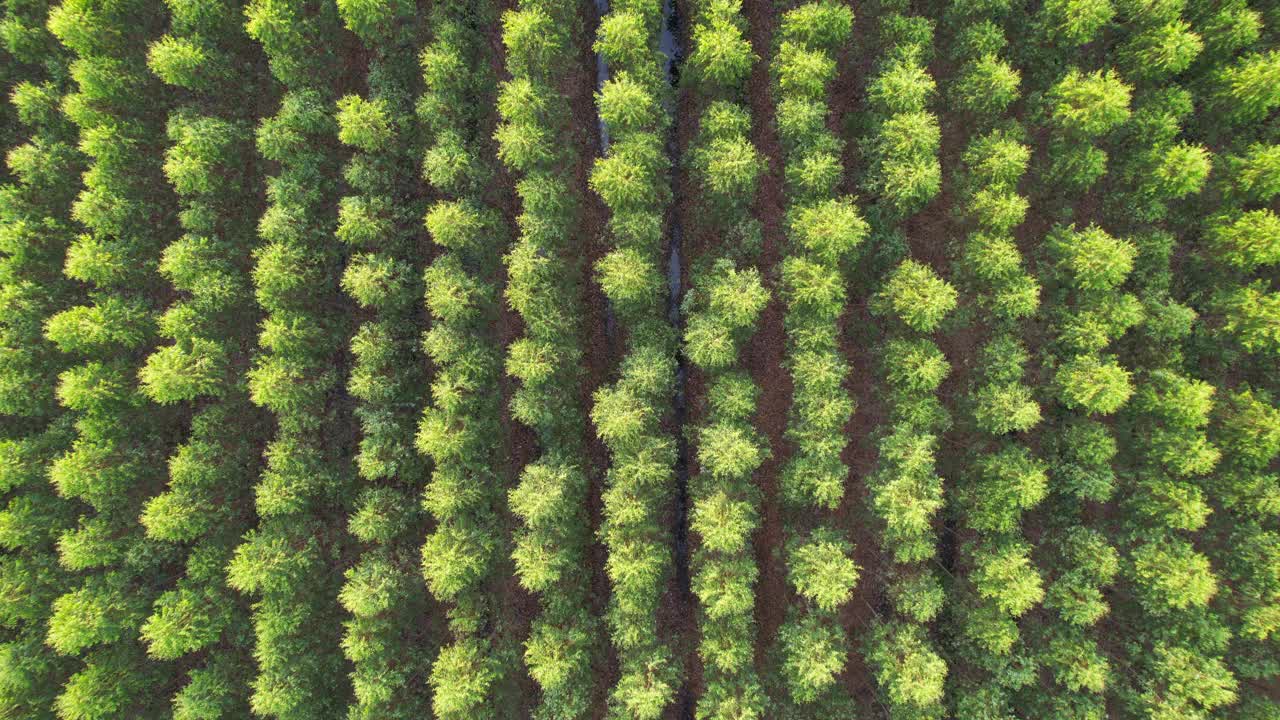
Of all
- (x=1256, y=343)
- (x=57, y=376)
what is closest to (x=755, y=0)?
(x=1256, y=343)

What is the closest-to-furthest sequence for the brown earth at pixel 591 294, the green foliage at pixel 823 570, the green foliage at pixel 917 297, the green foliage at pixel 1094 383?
the green foliage at pixel 1094 383
the green foliage at pixel 917 297
the green foliage at pixel 823 570
the brown earth at pixel 591 294

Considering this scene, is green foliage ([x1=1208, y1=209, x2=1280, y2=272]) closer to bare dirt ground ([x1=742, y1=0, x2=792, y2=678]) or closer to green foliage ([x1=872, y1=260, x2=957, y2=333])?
green foliage ([x1=872, y1=260, x2=957, y2=333])

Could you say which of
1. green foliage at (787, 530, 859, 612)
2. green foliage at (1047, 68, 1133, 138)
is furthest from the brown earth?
green foliage at (1047, 68, 1133, 138)

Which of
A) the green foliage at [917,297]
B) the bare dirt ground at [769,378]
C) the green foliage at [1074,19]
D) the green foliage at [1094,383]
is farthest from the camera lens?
the bare dirt ground at [769,378]

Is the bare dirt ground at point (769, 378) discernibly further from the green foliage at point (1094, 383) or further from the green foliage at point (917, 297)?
the green foliage at point (1094, 383)

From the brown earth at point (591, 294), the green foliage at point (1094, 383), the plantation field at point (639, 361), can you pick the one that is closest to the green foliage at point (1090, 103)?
the plantation field at point (639, 361)

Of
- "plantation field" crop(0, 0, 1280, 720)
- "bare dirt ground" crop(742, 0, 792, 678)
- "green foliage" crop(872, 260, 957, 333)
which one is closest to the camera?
"green foliage" crop(872, 260, 957, 333)

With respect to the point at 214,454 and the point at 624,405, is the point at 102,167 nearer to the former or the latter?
the point at 214,454

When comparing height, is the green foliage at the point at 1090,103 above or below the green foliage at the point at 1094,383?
above
